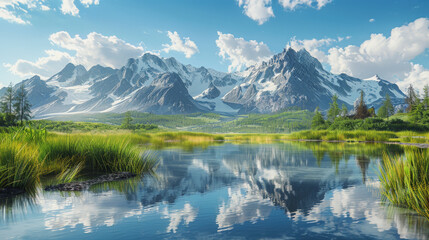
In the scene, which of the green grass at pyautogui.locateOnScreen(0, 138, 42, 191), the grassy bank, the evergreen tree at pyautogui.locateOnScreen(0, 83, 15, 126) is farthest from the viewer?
the evergreen tree at pyautogui.locateOnScreen(0, 83, 15, 126)

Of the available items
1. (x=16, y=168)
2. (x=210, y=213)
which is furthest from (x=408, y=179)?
(x=16, y=168)

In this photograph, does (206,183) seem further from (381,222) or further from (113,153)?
(381,222)

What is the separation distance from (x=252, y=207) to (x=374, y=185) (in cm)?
763

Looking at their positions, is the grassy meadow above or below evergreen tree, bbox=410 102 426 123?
below

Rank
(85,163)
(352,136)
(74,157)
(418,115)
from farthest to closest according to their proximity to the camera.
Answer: (418,115) → (352,136) → (85,163) → (74,157)

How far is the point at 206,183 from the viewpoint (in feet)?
52.6

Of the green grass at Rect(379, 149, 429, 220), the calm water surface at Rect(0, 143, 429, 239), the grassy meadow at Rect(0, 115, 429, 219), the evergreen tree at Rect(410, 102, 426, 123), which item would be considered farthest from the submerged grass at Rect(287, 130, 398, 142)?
the green grass at Rect(379, 149, 429, 220)

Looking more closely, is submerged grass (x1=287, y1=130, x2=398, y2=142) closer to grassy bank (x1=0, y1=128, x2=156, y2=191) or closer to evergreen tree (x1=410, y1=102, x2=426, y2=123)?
evergreen tree (x1=410, y1=102, x2=426, y2=123)

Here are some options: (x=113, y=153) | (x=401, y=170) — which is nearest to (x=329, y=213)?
(x=401, y=170)

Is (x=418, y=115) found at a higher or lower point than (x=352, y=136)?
higher

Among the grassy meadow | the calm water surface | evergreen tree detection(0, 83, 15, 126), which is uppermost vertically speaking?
evergreen tree detection(0, 83, 15, 126)

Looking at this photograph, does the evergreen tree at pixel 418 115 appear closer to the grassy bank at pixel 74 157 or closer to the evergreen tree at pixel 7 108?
the grassy bank at pixel 74 157

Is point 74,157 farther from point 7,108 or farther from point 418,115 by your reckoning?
point 418,115

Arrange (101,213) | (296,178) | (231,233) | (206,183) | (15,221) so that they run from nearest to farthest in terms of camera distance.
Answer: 1. (231,233)
2. (15,221)
3. (101,213)
4. (206,183)
5. (296,178)
